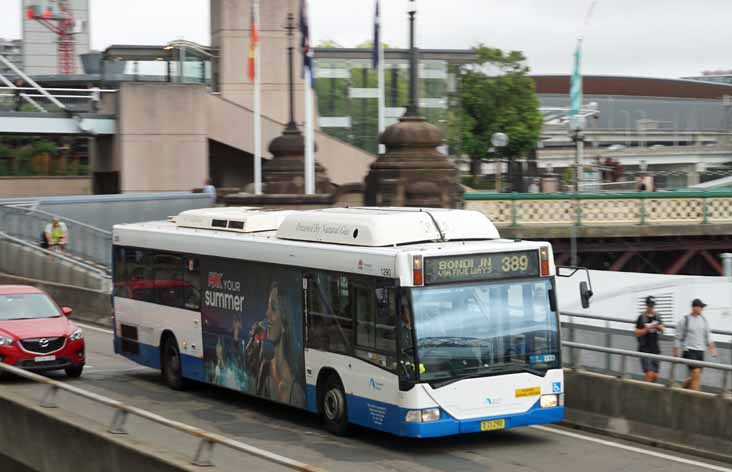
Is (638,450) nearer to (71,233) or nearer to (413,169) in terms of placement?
(413,169)

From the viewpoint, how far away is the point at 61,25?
102 metres

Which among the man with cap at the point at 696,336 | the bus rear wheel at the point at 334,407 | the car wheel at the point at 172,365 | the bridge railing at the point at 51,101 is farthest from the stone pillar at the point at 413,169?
the bridge railing at the point at 51,101

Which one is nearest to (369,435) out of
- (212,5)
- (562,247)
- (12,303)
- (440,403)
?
(440,403)

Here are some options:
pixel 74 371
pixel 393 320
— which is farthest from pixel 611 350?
pixel 74 371

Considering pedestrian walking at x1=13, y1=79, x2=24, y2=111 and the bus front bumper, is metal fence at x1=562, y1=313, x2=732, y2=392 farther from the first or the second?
pedestrian walking at x1=13, y1=79, x2=24, y2=111

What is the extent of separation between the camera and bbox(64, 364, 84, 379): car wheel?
20766 mm

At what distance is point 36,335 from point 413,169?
10.9 metres

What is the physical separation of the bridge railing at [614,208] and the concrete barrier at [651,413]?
23597mm

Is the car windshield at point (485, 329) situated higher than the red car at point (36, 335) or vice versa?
the car windshield at point (485, 329)

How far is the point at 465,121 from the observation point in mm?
92938

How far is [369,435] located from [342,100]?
34.6 meters

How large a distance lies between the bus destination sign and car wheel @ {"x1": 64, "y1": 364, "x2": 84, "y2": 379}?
28.5 ft

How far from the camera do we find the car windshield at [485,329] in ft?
46.3

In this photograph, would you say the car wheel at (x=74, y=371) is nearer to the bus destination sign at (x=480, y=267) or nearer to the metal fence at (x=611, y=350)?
the metal fence at (x=611, y=350)
